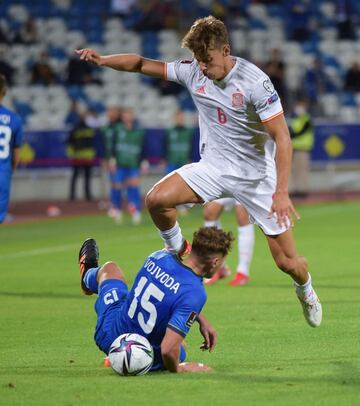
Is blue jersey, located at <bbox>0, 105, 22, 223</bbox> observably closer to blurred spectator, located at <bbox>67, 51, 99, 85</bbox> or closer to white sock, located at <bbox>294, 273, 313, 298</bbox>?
white sock, located at <bbox>294, 273, 313, 298</bbox>

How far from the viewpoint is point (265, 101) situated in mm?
8500

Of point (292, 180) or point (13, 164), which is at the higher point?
point (13, 164)

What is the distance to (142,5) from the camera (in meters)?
32.5

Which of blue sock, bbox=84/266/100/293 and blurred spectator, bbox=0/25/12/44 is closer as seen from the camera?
blue sock, bbox=84/266/100/293

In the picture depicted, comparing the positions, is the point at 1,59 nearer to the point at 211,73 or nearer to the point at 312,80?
the point at 312,80

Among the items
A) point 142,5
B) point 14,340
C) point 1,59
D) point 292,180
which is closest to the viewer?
point 14,340

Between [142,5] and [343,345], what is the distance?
24865mm

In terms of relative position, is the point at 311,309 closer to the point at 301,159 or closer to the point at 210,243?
the point at 210,243

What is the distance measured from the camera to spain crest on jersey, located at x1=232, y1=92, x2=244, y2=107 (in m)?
8.65

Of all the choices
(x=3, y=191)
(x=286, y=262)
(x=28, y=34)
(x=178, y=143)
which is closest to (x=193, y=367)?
(x=286, y=262)

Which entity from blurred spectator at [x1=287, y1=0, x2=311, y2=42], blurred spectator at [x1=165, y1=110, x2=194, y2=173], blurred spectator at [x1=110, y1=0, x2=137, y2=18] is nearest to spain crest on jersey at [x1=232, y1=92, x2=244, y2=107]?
blurred spectator at [x1=165, y1=110, x2=194, y2=173]

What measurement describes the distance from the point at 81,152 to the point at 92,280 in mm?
17990

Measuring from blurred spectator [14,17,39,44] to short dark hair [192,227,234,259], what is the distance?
23904 millimetres

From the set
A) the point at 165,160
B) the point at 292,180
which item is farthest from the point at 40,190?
the point at 292,180
